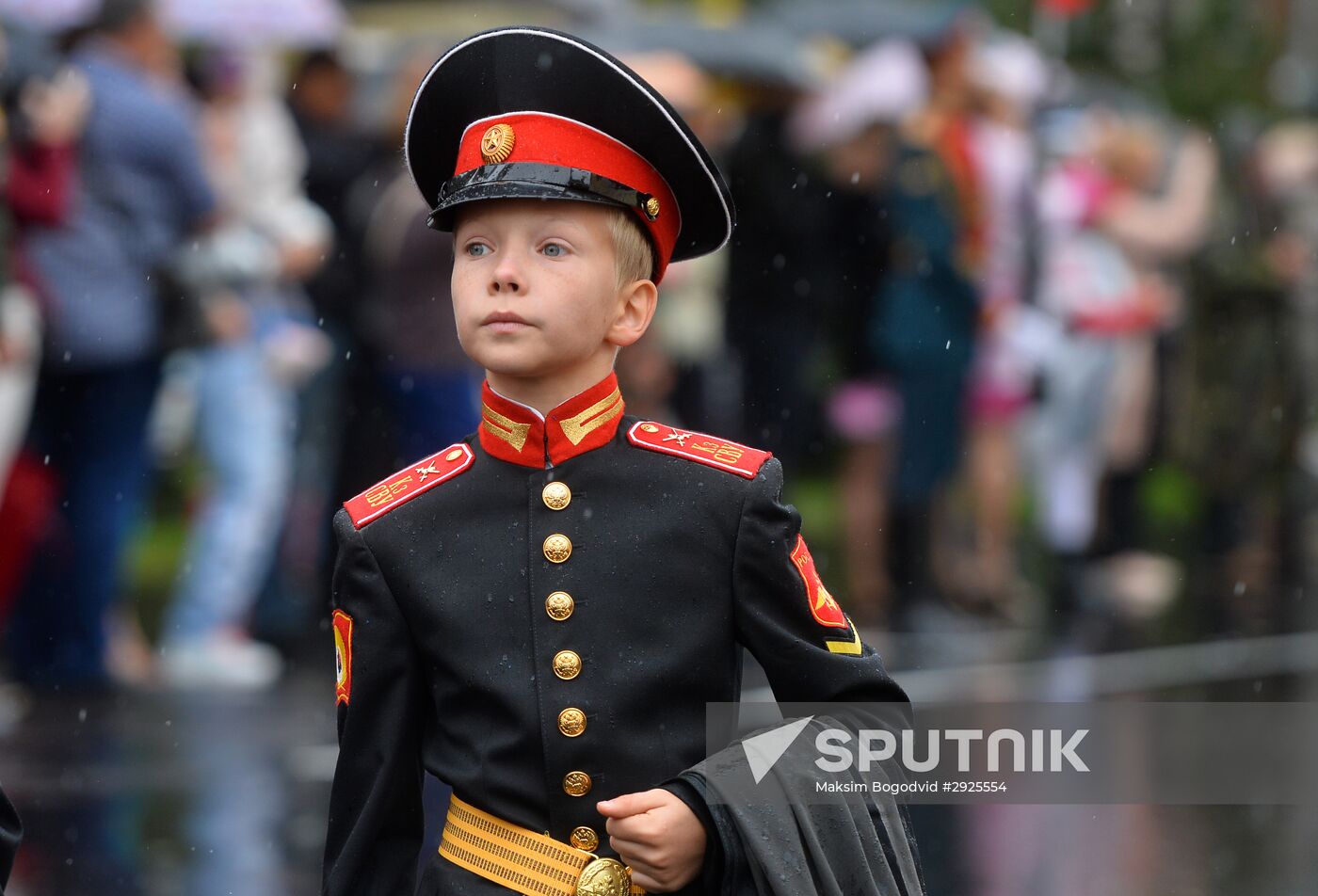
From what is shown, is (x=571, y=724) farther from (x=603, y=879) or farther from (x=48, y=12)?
(x=48, y=12)

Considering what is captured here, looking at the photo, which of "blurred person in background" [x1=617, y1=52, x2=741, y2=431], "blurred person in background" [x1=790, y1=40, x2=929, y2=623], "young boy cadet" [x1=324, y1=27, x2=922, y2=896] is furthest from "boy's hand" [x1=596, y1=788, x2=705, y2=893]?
"blurred person in background" [x1=790, y1=40, x2=929, y2=623]

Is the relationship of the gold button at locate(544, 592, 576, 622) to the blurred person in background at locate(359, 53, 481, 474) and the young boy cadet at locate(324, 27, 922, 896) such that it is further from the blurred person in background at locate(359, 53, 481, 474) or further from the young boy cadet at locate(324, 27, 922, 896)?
the blurred person in background at locate(359, 53, 481, 474)

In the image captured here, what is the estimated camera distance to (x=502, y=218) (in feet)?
10.3

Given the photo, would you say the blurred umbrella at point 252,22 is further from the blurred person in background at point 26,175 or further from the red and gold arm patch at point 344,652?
the red and gold arm patch at point 344,652

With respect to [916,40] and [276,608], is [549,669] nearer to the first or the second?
[276,608]

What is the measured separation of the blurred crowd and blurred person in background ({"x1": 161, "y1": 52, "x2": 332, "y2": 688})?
0.02 meters

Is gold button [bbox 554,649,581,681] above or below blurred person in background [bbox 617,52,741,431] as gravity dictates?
below

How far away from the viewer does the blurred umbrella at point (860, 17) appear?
13.8m

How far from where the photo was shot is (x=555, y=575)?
3.18 m

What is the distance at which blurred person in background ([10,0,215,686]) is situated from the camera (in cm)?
795

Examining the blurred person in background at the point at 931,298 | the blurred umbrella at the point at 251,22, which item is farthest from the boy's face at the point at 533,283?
the blurred person in background at the point at 931,298

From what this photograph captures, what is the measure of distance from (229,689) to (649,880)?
5.60 metres

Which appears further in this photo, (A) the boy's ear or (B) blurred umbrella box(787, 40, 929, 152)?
(B) blurred umbrella box(787, 40, 929, 152)

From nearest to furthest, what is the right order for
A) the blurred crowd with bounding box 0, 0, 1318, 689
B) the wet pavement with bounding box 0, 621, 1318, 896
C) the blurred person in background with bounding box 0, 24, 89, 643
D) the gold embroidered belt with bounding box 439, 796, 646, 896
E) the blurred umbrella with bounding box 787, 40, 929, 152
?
the gold embroidered belt with bounding box 439, 796, 646, 896 → the wet pavement with bounding box 0, 621, 1318, 896 → the blurred person in background with bounding box 0, 24, 89, 643 → the blurred crowd with bounding box 0, 0, 1318, 689 → the blurred umbrella with bounding box 787, 40, 929, 152
